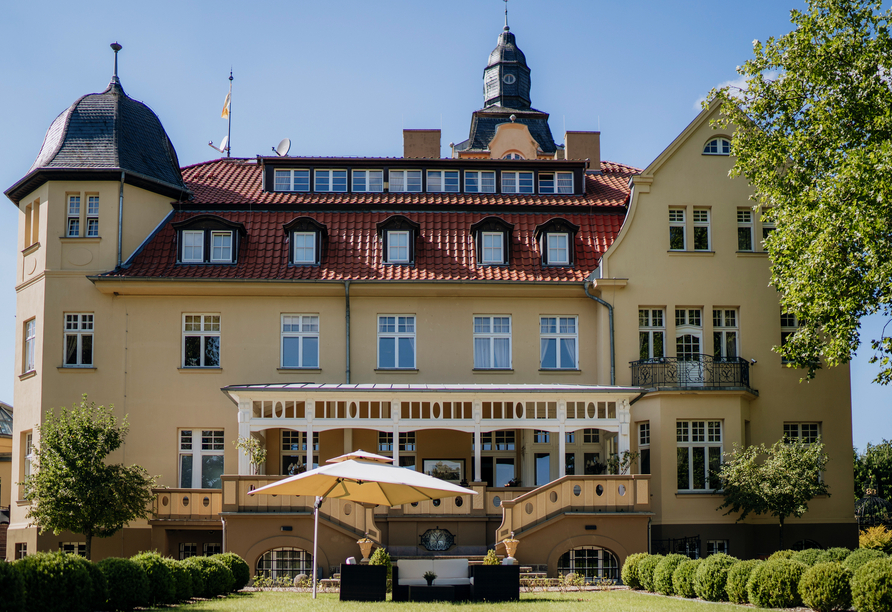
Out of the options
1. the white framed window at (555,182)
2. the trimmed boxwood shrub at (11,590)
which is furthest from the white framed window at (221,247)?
the trimmed boxwood shrub at (11,590)

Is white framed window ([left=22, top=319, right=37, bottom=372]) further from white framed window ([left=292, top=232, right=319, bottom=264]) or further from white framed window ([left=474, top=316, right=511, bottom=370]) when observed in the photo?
white framed window ([left=474, top=316, right=511, bottom=370])

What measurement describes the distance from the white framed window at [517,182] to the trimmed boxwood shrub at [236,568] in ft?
52.1

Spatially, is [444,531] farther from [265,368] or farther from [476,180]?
[476,180]

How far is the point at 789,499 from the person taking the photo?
24.9m

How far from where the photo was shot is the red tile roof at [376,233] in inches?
1117

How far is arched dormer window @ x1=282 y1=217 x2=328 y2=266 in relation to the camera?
2873 cm

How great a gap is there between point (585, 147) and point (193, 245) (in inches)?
568

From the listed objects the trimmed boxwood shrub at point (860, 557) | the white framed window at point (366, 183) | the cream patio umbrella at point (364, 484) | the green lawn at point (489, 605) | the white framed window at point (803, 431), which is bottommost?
the green lawn at point (489, 605)

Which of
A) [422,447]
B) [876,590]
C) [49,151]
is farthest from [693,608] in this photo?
[49,151]

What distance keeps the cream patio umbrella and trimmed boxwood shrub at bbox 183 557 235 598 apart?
1459mm

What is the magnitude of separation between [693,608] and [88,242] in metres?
19.7

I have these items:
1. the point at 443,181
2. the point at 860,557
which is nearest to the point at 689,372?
the point at 443,181

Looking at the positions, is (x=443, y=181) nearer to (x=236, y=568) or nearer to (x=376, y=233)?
(x=376, y=233)

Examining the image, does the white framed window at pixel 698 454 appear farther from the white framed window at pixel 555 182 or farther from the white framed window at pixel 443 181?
the white framed window at pixel 443 181
